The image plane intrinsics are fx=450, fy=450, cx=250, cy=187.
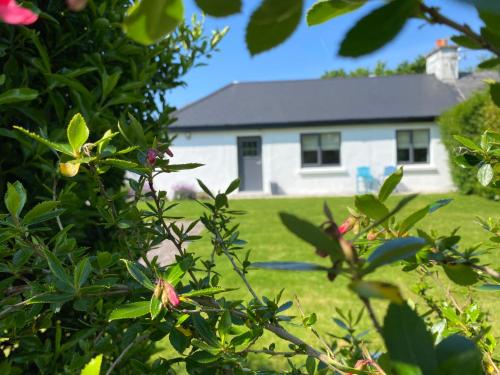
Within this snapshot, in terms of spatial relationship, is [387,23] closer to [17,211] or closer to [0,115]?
[17,211]

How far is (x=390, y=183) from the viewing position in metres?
0.57

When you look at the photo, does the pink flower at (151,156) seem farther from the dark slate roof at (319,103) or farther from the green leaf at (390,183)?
the dark slate roof at (319,103)

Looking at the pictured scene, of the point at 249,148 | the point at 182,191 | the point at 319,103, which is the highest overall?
the point at 319,103

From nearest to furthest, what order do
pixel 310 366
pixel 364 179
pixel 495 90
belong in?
pixel 495 90 → pixel 310 366 → pixel 364 179

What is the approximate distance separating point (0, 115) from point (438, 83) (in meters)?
Answer: 18.9

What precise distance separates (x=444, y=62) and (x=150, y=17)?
19.8 metres

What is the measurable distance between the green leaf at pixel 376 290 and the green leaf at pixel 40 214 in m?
0.73

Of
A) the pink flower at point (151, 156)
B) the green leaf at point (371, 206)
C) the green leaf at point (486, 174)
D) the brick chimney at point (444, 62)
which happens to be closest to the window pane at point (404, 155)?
the brick chimney at point (444, 62)

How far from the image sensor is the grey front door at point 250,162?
1670cm

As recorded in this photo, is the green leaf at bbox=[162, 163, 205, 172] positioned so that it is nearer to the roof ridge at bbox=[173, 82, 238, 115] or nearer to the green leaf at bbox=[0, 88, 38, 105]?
the green leaf at bbox=[0, 88, 38, 105]

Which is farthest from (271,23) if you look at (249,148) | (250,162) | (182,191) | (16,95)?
(249,148)

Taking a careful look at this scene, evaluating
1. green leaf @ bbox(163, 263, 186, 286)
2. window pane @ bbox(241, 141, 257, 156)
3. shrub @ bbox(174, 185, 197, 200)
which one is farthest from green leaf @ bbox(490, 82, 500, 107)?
window pane @ bbox(241, 141, 257, 156)

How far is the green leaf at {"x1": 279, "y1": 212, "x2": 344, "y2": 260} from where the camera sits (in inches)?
13.5

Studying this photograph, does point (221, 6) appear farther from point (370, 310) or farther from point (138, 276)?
point (138, 276)
